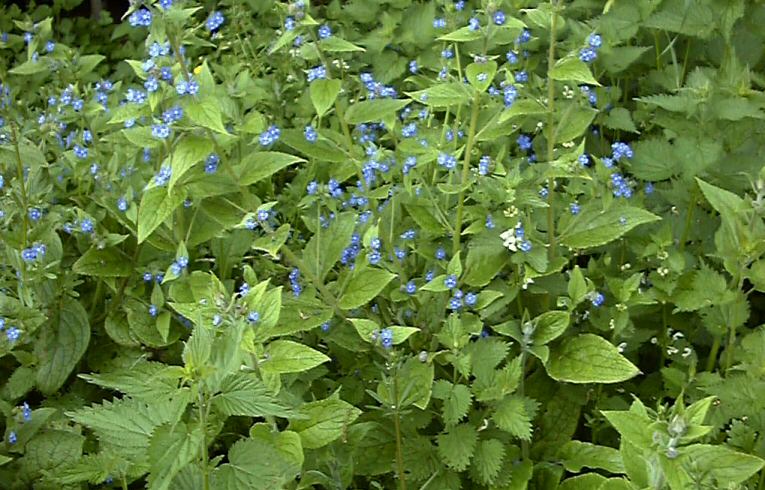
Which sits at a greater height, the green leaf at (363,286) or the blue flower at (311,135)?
the blue flower at (311,135)

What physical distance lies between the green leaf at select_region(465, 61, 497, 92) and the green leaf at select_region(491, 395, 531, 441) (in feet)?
2.55

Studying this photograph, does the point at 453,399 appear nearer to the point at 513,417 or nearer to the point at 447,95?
the point at 513,417

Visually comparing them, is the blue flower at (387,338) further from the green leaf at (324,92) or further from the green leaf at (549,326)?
the green leaf at (324,92)

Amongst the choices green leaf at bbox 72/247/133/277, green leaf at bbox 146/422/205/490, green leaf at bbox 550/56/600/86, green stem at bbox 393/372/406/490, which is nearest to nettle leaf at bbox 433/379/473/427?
green stem at bbox 393/372/406/490

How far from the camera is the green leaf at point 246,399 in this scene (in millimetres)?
1918

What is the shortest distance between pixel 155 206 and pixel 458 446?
0.95 m

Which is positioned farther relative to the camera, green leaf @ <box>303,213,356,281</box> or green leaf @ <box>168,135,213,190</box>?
green leaf @ <box>303,213,356,281</box>

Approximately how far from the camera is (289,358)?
88.8 inches

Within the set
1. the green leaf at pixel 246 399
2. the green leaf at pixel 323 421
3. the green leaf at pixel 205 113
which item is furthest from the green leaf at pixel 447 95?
the green leaf at pixel 246 399

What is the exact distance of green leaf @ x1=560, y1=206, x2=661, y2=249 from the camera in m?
2.65

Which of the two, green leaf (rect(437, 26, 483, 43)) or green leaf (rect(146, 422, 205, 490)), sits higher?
green leaf (rect(437, 26, 483, 43))

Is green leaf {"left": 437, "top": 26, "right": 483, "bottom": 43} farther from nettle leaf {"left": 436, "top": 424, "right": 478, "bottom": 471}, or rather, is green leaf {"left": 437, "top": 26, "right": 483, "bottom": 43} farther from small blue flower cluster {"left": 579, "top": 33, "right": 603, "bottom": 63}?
nettle leaf {"left": 436, "top": 424, "right": 478, "bottom": 471}

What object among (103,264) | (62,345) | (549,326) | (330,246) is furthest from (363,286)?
(62,345)

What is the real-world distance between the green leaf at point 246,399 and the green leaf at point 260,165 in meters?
0.68
